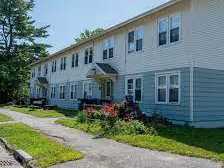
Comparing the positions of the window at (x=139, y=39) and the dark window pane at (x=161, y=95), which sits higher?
the window at (x=139, y=39)

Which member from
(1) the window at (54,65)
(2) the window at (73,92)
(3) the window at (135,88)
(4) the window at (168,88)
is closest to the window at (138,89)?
(3) the window at (135,88)

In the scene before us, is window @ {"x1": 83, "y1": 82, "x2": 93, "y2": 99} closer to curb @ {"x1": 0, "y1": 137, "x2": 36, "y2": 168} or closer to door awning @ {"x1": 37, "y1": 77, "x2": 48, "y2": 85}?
door awning @ {"x1": 37, "y1": 77, "x2": 48, "y2": 85}

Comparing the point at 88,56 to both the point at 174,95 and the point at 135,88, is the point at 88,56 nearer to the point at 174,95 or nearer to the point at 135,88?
the point at 135,88

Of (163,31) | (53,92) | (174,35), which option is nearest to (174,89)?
(174,35)

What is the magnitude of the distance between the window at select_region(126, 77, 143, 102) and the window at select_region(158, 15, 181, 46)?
3093 millimetres

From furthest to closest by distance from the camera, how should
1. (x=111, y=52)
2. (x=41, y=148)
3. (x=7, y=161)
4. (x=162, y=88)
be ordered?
(x=111, y=52) < (x=162, y=88) < (x=41, y=148) < (x=7, y=161)

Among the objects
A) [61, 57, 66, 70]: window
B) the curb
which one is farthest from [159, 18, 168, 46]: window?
[61, 57, 66, 70]: window

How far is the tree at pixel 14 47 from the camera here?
54562 millimetres

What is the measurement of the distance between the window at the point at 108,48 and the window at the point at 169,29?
6.49 metres

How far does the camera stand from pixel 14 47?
57188mm

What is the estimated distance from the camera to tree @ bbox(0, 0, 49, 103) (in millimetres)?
54562

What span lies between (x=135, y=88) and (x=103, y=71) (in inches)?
130

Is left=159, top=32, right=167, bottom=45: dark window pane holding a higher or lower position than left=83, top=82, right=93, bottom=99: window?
higher

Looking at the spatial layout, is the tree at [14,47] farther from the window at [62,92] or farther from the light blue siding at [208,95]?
the light blue siding at [208,95]
